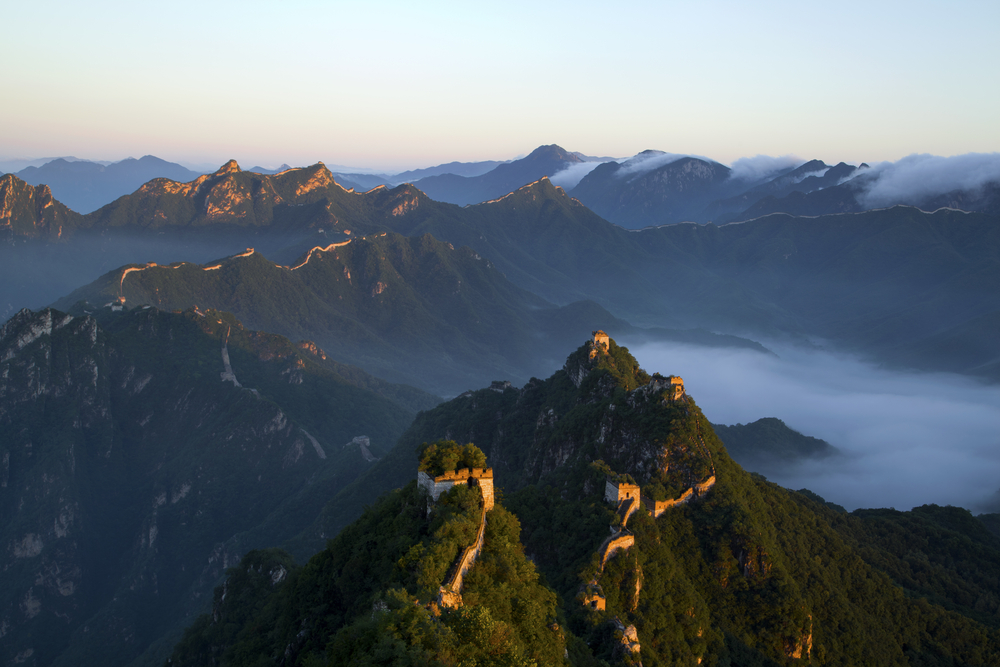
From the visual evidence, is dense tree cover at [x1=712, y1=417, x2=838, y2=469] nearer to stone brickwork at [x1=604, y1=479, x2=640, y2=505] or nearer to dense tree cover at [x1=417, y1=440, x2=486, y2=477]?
stone brickwork at [x1=604, y1=479, x2=640, y2=505]

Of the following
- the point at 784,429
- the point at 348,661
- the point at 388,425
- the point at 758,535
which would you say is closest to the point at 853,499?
the point at 784,429

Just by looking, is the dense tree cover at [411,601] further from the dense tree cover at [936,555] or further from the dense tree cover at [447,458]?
the dense tree cover at [936,555]

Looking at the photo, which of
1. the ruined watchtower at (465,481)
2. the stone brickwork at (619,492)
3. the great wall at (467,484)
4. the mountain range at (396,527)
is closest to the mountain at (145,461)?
the mountain range at (396,527)

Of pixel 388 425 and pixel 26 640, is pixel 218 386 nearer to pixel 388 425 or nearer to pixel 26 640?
pixel 388 425

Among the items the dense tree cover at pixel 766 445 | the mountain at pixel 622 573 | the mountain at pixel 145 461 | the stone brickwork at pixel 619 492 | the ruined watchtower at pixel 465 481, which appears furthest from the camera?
the dense tree cover at pixel 766 445

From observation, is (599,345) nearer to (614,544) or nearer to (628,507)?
(628,507)

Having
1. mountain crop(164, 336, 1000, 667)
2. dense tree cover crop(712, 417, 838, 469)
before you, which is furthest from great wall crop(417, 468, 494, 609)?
dense tree cover crop(712, 417, 838, 469)
